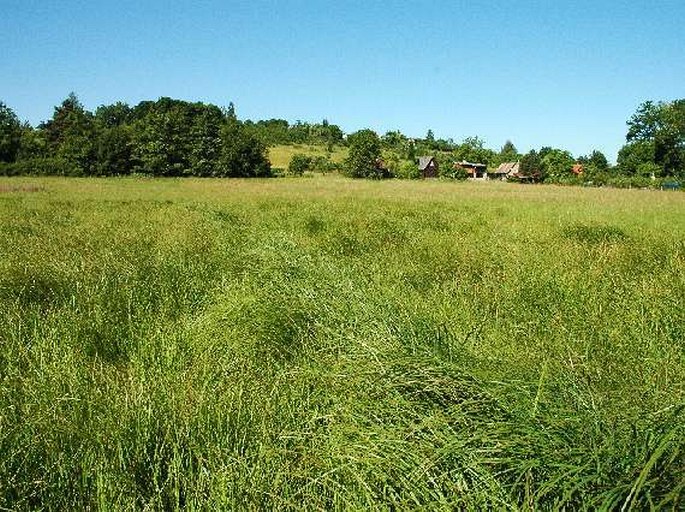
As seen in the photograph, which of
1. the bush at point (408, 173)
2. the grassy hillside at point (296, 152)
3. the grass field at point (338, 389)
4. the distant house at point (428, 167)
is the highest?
the grassy hillside at point (296, 152)

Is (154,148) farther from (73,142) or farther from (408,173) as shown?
(408,173)

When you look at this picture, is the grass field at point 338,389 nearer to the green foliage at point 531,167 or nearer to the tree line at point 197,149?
the tree line at point 197,149

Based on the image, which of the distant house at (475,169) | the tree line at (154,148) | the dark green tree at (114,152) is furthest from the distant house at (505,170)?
the dark green tree at (114,152)

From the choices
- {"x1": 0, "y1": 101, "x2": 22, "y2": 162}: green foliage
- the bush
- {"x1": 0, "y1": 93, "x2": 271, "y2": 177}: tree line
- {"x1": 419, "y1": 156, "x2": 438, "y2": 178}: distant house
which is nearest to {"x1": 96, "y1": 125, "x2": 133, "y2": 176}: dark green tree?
{"x1": 0, "y1": 93, "x2": 271, "y2": 177}: tree line

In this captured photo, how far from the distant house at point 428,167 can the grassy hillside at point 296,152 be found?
56.1 ft

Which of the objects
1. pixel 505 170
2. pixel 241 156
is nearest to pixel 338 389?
pixel 241 156

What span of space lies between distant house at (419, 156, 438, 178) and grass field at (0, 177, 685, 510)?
81857 mm

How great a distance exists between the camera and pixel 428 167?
86.1m

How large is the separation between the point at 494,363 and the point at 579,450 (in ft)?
3.06

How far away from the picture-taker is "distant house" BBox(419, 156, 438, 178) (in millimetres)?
85062

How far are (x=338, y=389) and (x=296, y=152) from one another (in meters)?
101

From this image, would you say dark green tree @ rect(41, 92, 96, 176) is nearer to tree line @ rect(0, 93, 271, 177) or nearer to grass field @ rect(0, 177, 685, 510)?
tree line @ rect(0, 93, 271, 177)

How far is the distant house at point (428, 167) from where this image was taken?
8506 centimetres

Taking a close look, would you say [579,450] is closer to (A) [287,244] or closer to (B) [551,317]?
(B) [551,317]
